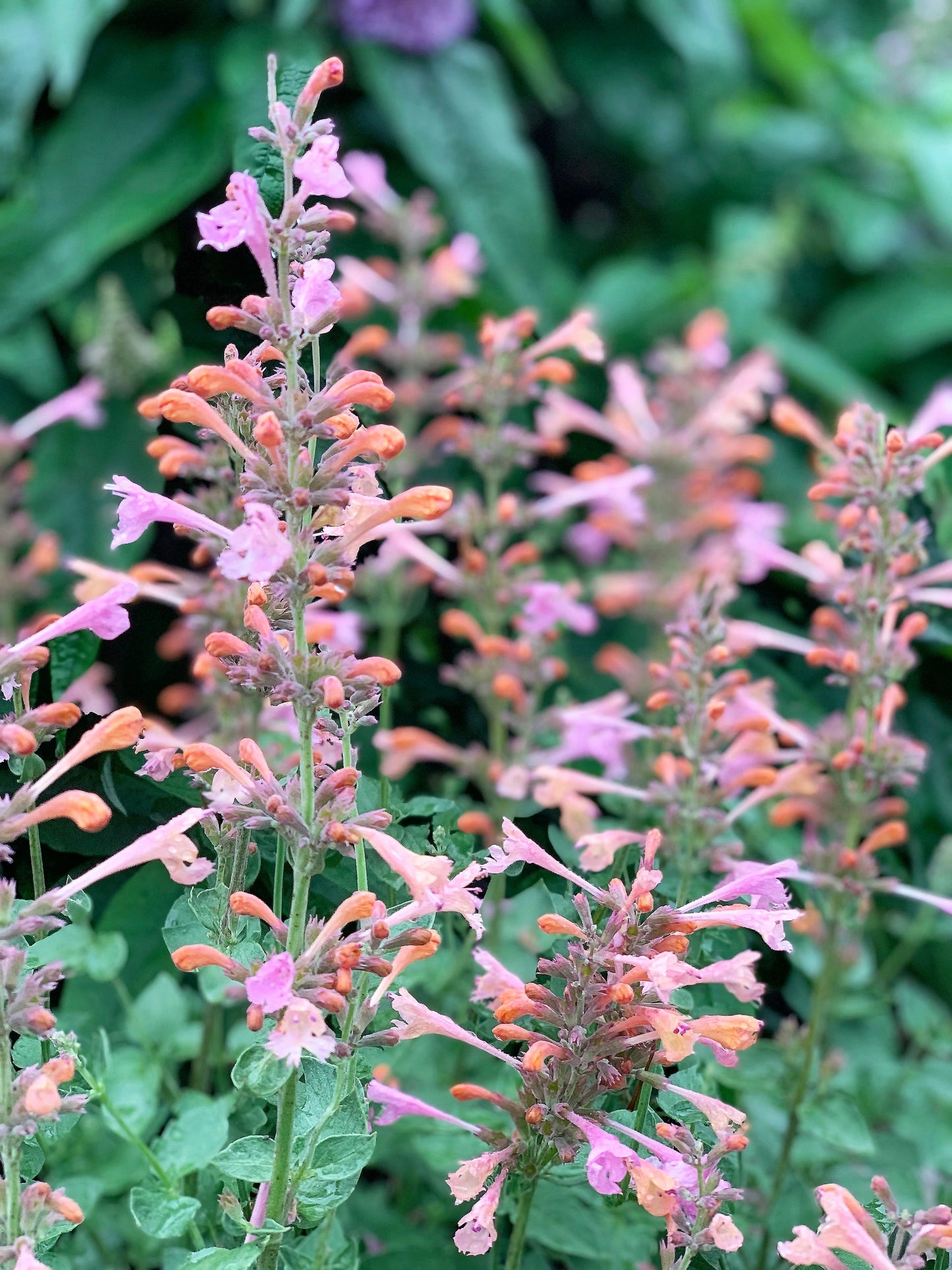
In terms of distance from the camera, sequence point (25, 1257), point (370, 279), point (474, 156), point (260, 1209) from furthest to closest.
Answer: point (474, 156), point (370, 279), point (260, 1209), point (25, 1257)

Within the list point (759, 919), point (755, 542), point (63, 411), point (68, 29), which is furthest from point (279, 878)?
point (68, 29)

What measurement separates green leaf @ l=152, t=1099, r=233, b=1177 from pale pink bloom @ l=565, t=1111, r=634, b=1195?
29cm

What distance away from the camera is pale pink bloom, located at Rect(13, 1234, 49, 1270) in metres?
0.64

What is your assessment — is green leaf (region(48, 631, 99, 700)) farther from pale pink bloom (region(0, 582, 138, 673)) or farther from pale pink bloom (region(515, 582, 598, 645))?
pale pink bloom (region(515, 582, 598, 645))

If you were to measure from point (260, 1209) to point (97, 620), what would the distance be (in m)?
0.37

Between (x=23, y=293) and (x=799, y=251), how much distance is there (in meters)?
2.03

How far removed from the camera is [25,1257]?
0.65 metres

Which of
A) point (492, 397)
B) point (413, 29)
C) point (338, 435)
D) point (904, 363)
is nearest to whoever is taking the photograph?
point (338, 435)

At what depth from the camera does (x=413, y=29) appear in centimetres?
205

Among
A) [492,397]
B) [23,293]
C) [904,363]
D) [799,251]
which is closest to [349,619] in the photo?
[492,397]

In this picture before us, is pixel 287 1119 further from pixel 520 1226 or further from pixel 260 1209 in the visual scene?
pixel 520 1226

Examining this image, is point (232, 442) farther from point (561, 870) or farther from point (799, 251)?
point (799, 251)

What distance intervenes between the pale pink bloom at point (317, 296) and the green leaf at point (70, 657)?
0.41 meters

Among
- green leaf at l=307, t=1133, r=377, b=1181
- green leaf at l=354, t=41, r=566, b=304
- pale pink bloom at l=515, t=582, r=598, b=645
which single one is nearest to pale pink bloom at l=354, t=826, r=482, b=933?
green leaf at l=307, t=1133, r=377, b=1181
